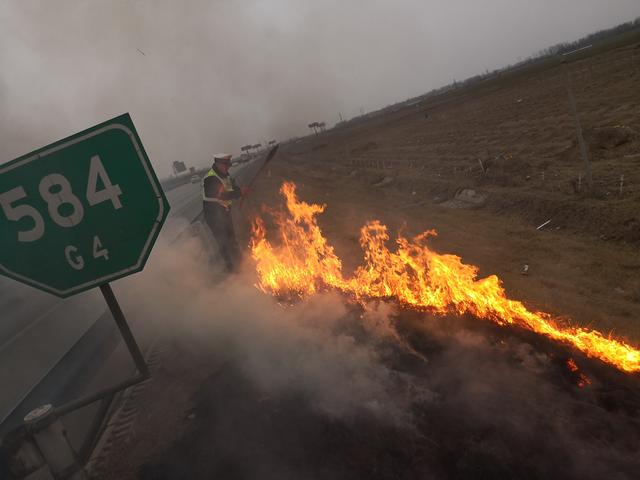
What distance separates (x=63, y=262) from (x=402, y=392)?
3.19 m

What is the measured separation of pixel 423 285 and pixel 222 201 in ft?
15.3

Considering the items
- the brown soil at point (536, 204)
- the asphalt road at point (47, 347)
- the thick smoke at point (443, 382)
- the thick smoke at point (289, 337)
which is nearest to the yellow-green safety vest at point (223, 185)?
the thick smoke at point (289, 337)

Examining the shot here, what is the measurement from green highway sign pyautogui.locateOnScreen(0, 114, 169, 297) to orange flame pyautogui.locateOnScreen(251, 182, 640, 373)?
4.14 metres

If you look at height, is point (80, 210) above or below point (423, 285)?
above

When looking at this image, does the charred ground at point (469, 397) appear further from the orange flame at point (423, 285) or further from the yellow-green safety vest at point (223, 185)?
the yellow-green safety vest at point (223, 185)

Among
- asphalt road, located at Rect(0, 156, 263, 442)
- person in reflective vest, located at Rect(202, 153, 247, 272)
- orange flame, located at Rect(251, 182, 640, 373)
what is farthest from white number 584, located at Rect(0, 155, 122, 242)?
person in reflective vest, located at Rect(202, 153, 247, 272)

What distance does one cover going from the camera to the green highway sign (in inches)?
101

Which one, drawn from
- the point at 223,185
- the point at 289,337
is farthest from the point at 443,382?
the point at 223,185

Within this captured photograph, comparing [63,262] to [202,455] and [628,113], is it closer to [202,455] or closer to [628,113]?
[202,455]

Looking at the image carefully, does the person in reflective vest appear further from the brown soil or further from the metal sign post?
the metal sign post

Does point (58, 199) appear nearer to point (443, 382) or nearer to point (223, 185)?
point (443, 382)

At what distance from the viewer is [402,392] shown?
4.07 metres

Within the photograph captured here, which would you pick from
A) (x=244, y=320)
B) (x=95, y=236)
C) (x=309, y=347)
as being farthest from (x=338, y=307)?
(x=95, y=236)

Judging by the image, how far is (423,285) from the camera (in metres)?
6.04
